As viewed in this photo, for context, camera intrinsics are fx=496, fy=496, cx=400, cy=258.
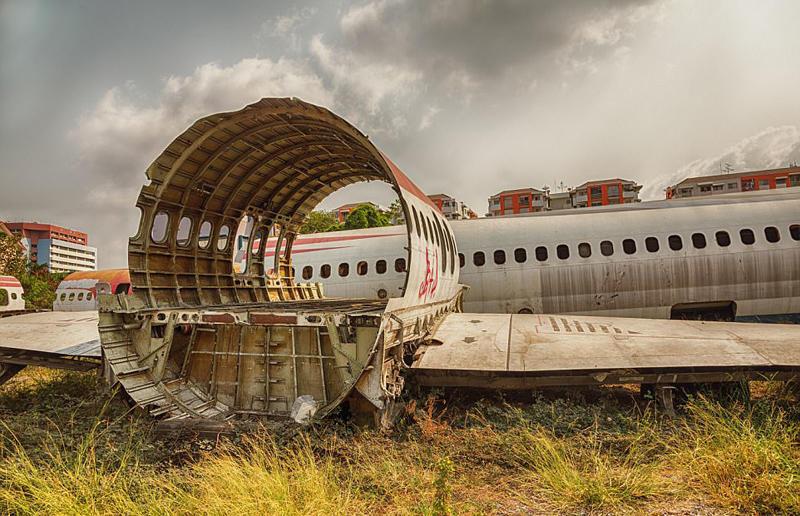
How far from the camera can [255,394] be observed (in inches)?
336

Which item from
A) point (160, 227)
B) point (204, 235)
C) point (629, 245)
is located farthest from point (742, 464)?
point (629, 245)

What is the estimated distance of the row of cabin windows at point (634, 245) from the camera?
1558cm

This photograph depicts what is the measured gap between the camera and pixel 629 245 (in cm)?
1627

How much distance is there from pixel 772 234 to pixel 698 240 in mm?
2182

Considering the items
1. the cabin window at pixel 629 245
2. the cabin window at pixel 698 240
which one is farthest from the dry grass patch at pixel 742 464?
the cabin window at pixel 698 240

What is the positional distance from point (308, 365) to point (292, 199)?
613 centimetres

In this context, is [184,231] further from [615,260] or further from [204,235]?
[615,260]

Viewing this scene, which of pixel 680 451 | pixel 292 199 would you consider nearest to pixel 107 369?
pixel 292 199

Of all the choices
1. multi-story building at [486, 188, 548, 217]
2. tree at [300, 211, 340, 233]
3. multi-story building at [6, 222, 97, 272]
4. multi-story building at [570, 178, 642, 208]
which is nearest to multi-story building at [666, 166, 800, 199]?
multi-story building at [570, 178, 642, 208]

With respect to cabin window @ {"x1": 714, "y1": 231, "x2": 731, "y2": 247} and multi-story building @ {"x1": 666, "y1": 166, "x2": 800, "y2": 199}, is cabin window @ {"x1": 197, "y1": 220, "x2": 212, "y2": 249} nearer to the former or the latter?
cabin window @ {"x1": 714, "y1": 231, "x2": 731, "y2": 247}

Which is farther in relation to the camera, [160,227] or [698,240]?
[698,240]

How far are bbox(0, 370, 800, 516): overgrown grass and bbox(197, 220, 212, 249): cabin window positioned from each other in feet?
13.9

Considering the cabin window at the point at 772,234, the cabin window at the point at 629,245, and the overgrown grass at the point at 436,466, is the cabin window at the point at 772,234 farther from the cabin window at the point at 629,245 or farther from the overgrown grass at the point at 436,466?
the overgrown grass at the point at 436,466

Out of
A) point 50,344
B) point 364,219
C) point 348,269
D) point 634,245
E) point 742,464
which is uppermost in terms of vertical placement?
point 364,219
